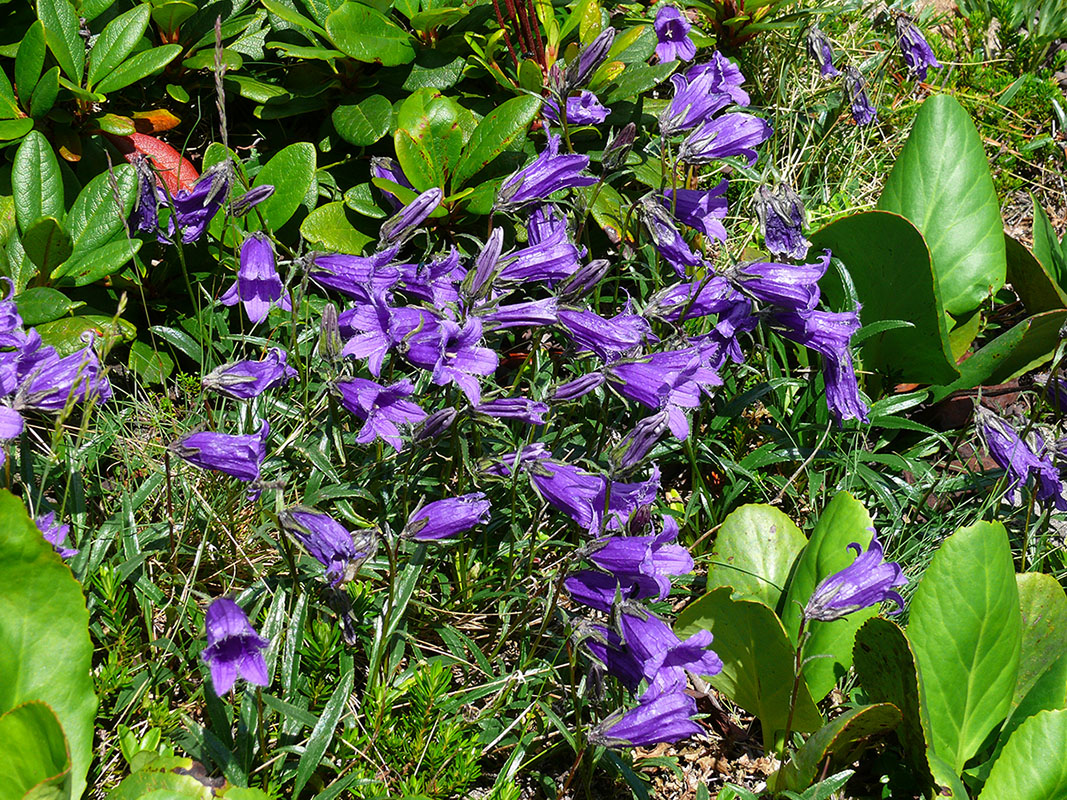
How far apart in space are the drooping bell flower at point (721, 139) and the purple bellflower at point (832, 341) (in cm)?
54

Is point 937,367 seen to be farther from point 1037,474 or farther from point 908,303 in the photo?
point 1037,474

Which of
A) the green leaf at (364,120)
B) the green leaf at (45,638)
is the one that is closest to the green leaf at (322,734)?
the green leaf at (45,638)

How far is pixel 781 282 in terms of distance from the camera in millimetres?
2699

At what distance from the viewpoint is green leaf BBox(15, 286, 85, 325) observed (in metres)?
2.67

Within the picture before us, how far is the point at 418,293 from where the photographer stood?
2459 millimetres

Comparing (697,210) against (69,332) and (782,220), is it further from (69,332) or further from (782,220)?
(69,332)

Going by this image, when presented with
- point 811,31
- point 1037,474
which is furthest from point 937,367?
point 811,31

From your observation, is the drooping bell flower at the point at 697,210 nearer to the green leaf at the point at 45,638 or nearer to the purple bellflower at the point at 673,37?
the purple bellflower at the point at 673,37

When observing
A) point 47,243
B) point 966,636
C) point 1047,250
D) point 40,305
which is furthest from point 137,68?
point 1047,250

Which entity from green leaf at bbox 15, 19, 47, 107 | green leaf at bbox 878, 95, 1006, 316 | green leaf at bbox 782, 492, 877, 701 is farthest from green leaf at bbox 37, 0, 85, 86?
green leaf at bbox 878, 95, 1006, 316

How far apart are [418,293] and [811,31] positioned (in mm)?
2815

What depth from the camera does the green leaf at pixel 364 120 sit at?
335 cm

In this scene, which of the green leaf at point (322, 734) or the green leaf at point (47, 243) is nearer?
the green leaf at point (322, 734)

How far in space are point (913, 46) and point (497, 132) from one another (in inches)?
101
